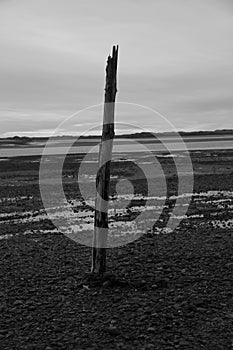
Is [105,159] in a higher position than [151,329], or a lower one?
higher

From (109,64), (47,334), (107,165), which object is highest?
(109,64)

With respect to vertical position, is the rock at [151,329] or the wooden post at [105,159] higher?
the wooden post at [105,159]

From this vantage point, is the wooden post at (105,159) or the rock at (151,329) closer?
the rock at (151,329)

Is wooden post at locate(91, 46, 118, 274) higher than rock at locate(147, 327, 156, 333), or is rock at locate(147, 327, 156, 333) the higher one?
wooden post at locate(91, 46, 118, 274)

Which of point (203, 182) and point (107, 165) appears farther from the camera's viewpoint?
point (203, 182)

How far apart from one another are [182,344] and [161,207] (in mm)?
12983

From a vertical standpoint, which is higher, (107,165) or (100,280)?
(107,165)

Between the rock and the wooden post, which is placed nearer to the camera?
the rock

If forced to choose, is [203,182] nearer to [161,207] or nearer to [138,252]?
[161,207]

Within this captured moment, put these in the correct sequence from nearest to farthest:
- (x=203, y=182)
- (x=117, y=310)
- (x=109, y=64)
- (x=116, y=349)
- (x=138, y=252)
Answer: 1. (x=116, y=349)
2. (x=117, y=310)
3. (x=109, y=64)
4. (x=138, y=252)
5. (x=203, y=182)

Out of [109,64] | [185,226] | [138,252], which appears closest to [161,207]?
[185,226]

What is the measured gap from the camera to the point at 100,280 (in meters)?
9.51

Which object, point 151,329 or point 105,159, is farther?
point 105,159

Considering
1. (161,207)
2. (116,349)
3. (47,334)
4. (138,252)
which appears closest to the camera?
(116,349)
